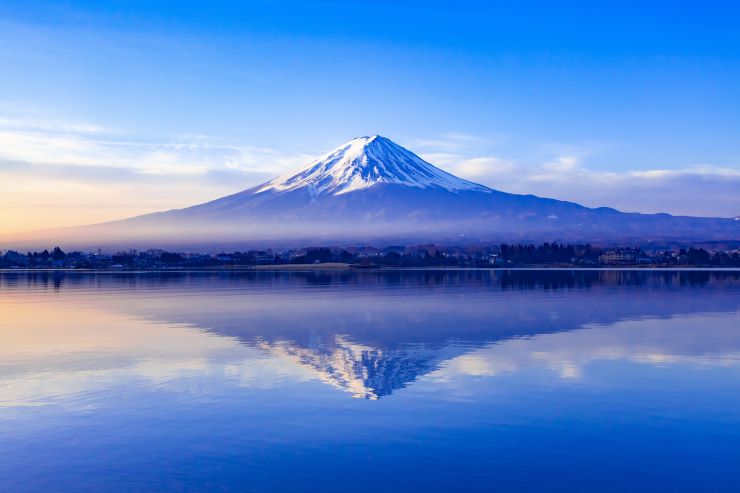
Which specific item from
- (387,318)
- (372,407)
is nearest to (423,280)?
(387,318)

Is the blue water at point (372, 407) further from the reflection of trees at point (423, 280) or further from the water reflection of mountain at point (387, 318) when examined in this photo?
the reflection of trees at point (423, 280)

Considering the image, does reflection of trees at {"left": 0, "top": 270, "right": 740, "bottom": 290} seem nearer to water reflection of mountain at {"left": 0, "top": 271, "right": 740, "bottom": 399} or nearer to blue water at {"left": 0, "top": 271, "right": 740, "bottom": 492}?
water reflection of mountain at {"left": 0, "top": 271, "right": 740, "bottom": 399}

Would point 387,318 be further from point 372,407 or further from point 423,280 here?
point 423,280

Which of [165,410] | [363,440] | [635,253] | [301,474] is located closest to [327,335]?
[165,410]

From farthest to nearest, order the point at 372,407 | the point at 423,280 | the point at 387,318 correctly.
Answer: the point at 423,280 < the point at 387,318 < the point at 372,407

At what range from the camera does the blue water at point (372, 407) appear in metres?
10.6

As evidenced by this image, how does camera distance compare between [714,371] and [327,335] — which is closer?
[714,371]

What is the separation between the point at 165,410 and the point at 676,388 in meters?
10.8

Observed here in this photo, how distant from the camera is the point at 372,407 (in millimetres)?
14477

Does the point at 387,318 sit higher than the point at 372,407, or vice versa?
the point at 387,318

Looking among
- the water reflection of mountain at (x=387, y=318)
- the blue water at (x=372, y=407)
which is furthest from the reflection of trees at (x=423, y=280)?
the blue water at (x=372, y=407)

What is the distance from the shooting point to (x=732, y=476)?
10469 millimetres

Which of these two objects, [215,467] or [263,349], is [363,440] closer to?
[215,467]

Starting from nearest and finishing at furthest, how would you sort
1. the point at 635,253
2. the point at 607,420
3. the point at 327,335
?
the point at 607,420 → the point at 327,335 → the point at 635,253
